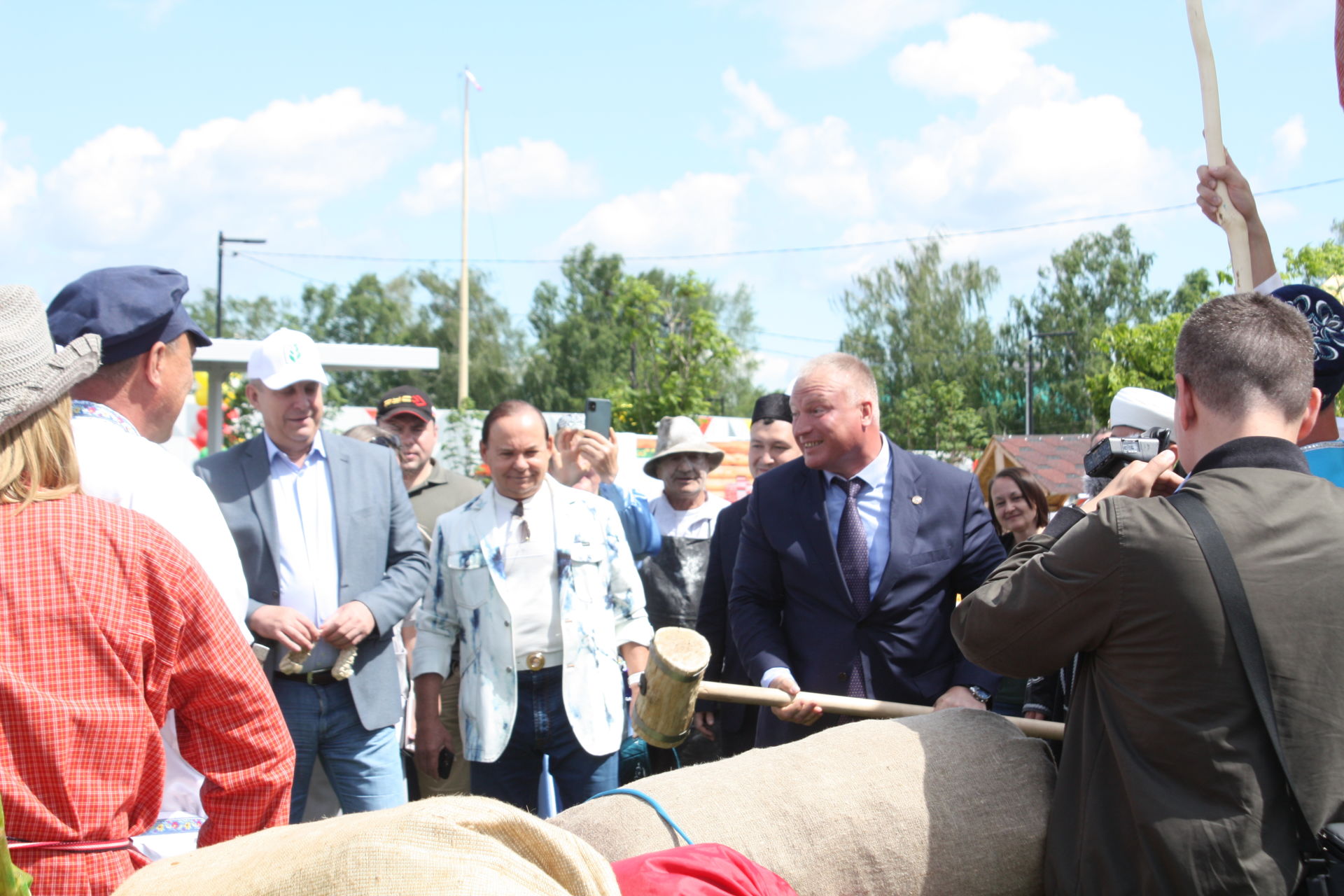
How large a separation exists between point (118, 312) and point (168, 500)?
1.50 ft

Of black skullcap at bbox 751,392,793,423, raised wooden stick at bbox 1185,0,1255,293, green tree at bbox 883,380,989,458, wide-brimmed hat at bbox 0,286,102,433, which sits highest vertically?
raised wooden stick at bbox 1185,0,1255,293

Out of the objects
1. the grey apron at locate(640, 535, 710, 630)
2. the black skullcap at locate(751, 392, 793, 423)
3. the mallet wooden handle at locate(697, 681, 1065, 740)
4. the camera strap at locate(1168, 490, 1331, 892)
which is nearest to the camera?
the camera strap at locate(1168, 490, 1331, 892)

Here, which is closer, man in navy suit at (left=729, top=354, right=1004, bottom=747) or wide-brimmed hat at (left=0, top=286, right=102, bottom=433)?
wide-brimmed hat at (left=0, top=286, right=102, bottom=433)

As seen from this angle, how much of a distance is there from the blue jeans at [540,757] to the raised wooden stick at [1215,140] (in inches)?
103

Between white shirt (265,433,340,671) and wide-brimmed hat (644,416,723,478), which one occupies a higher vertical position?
wide-brimmed hat (644,416,723,478)

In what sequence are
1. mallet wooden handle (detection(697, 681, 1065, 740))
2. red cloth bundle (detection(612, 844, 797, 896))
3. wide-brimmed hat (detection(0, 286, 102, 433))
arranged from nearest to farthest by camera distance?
red cloth bundle (detection(612, 844, 797, 896)) → wide-brimmed hat (detection(0, 286, 102, 433)) → mallet wooden handle (detection(697, 681, 1065, 740))

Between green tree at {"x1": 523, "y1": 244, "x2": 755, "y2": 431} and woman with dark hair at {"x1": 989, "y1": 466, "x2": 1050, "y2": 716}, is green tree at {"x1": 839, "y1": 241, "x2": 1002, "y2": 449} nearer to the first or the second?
green tree at {"x1": 523, "y1": 244, "x2": 755, "y2": 431}

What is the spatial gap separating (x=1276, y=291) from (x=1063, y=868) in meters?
1.75

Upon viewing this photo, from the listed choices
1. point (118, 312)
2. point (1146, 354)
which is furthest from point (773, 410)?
point (1146, 354)

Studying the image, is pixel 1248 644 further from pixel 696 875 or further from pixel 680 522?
pixel 680 522

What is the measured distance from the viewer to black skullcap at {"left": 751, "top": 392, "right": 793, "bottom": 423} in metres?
5.53

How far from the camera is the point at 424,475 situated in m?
5.83

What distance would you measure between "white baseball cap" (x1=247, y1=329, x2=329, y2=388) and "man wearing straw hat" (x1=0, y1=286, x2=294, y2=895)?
1937 mm

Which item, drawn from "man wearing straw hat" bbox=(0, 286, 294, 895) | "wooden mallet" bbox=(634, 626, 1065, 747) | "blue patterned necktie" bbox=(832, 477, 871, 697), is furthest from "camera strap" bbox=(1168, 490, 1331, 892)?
"man wearing straw hat" bbox=(0, 286, 294, 895)
